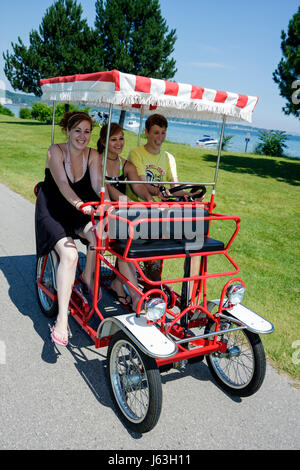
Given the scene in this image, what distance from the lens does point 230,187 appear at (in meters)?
13.0

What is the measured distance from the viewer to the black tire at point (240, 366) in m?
2.79

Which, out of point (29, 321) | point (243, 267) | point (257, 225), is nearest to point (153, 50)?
point (257, 225)

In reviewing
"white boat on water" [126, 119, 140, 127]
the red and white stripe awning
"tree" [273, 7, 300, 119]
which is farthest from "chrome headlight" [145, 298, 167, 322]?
"tree" [273, 7, 300, 119]

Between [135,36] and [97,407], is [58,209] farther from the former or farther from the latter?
[135,36]

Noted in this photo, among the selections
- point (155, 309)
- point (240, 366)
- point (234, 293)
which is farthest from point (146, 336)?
point (240, 366)

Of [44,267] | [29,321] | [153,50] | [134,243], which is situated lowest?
[29,321]

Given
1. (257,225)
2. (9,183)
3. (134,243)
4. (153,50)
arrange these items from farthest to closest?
(153,50), (9,183), (257,225), (134,243)

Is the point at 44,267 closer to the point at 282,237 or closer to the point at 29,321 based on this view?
the point at 29,321

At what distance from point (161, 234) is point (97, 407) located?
1.40m

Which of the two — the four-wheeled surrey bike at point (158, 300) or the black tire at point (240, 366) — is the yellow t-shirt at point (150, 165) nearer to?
the four-wheeled surrey bike at point (158, 300)

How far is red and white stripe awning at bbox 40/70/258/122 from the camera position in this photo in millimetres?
2605

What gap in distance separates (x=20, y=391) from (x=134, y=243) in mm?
1370

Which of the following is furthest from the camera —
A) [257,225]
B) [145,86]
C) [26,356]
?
[257,225]

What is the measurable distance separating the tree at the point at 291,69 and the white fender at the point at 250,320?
15.2 meters
